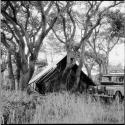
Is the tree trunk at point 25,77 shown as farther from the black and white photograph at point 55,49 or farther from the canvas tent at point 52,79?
the canvas tent at point 52,79

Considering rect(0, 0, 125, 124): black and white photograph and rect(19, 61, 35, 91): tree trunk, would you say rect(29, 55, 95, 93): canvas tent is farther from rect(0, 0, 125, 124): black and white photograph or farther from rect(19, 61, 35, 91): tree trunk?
rect(19, 61, 35, 91): tree trunk

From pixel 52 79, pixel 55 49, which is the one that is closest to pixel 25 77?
pixel 52 79

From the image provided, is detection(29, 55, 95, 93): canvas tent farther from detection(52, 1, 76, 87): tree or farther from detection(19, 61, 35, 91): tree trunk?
detection(19, 61, 35, 91): tree trunk

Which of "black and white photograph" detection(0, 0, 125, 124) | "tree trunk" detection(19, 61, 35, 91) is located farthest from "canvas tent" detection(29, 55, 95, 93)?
"tree trunk" detection(19, 61, 35, 91)

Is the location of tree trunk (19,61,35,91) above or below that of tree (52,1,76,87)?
below

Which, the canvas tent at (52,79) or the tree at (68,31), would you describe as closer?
the tree at (68,31)

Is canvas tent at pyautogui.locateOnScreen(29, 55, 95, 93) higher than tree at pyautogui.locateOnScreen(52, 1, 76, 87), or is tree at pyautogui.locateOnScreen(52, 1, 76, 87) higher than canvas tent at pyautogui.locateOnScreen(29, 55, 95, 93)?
tree at pyautogui.locateOnScreen(52, 1, 76, 87)

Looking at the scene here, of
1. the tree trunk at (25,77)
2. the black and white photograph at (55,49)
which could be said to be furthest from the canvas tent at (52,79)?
the tree trunk at (25,77)

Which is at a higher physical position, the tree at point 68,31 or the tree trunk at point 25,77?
the tree at point 68,31

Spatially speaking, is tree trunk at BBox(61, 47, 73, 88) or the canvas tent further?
the canvas tent

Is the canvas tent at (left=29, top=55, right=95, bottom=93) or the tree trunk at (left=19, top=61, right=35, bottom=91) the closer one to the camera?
the tree trunk at (left=19, top=61, right=35, bottom=91)

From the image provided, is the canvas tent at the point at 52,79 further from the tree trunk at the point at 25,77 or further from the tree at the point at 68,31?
the tree trunk at the point at 25,77

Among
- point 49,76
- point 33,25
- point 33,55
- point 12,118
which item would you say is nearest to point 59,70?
point 49,76

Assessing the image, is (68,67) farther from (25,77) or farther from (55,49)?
(55,49)
